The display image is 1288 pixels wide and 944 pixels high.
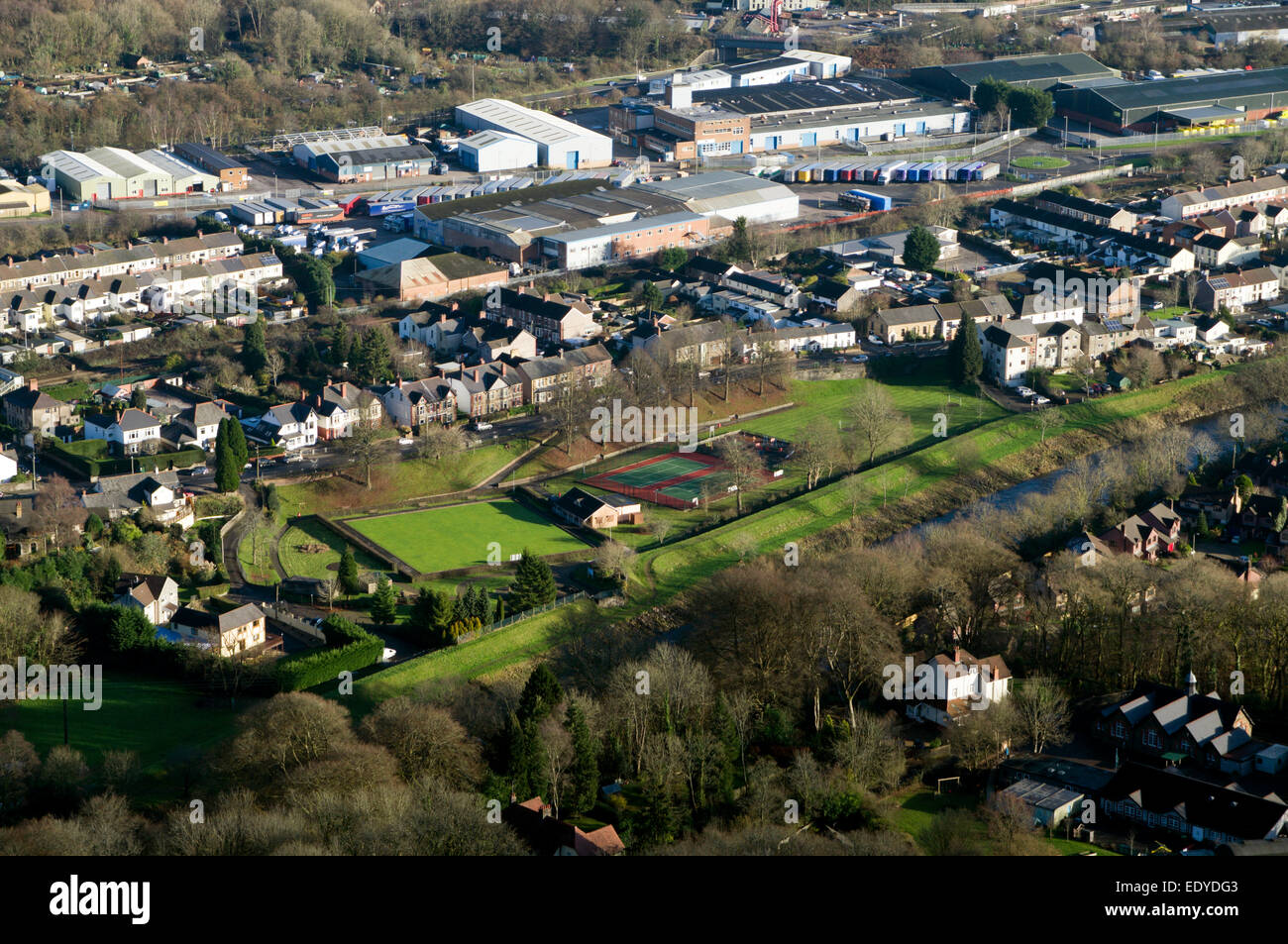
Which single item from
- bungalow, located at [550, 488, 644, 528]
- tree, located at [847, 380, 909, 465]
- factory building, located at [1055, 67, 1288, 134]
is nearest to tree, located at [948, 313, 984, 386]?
tree, located at [847, 380, 909, 465]

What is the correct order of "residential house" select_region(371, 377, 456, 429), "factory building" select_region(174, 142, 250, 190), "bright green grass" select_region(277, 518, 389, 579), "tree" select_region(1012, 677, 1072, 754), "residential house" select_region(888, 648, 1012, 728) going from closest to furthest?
"tree" select_region(1012, 677, 1072, 754), "residential house" select_region(888, 648, 1012, 728), "bright green grass" select_region(277, 518, 389, 579), "residential house" select_region(371, 377, 456, 429), "factory building" select_region(174, 142, 250, 190)

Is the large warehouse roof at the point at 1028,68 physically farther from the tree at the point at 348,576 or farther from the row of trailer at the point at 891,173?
the tree at the point at 348,576

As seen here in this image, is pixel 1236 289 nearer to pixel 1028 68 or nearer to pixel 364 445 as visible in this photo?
pixel 364 445

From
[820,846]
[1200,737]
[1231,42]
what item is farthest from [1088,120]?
[820,846]

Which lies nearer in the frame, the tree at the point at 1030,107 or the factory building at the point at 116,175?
the factory building at the point at 116,175

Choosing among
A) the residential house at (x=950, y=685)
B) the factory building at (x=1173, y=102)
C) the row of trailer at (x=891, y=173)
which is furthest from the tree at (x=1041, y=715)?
the factory building at (x=1173, y=102)

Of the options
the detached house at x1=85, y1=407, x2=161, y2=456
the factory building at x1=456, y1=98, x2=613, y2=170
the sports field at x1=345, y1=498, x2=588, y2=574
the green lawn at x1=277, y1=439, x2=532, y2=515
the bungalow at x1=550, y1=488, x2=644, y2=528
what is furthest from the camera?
the factory building at x1=456, y1=98, x2=613, y2=170

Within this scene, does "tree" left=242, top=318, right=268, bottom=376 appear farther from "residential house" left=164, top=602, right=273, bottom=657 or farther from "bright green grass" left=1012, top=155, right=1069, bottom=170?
"bright green grass" left=1012, top=155, right=1069, bottom=170
